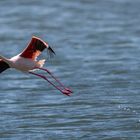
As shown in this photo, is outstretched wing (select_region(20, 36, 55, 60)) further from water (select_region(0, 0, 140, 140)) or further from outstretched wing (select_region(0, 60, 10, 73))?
water (select_region(0, 0, 140, 140))

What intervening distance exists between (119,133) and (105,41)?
29.9 feet

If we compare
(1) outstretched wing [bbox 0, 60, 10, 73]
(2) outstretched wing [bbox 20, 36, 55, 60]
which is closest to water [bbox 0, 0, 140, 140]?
(1) outstretched wing [bbox 0, 60, 10, 73]

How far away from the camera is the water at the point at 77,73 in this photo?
1394cm

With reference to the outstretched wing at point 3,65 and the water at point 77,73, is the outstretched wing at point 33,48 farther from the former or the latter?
the water at point 77,73

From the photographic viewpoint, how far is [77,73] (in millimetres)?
18391

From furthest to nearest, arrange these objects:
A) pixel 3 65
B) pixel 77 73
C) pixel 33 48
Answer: pixel 77 73 < pixel 3 65 < pixel 33 48

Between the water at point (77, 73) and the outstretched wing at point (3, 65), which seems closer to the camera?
the water at point (77, 73)

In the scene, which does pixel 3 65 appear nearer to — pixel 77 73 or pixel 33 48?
pixel 33 48

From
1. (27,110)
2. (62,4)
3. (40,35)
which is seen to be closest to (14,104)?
(27,110)

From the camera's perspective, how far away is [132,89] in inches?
646

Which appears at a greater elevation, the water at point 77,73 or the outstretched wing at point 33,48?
the outstretched wing at point 33,48

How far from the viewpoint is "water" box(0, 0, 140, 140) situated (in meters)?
13.9

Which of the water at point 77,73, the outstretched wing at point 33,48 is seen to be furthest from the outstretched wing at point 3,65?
the water at point 77,73

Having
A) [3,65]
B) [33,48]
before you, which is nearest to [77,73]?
[3,65]
